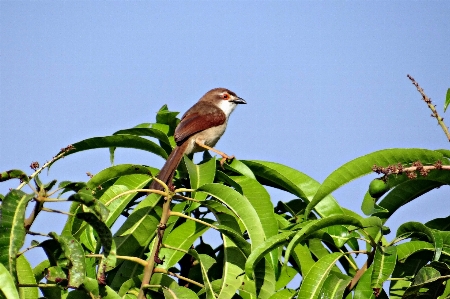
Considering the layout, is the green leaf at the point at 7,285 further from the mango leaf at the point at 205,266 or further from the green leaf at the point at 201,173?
the green leaf at the point at 201,173

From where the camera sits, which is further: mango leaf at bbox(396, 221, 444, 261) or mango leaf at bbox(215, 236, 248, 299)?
mango leaf at bbox(215, 236, 248, 299)

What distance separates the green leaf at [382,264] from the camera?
2916 millimetres

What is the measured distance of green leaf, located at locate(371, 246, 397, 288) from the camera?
2916 mm

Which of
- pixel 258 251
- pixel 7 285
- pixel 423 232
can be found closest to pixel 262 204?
pixel 258 251

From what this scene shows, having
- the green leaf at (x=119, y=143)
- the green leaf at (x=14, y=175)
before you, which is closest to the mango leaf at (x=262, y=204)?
the green leaf at (x=119, y=143)

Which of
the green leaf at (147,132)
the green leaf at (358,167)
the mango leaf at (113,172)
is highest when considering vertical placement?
the green leaf at (147,132)

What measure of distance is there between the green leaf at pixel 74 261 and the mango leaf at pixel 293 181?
5.17ft

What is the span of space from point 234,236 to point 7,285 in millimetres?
1181

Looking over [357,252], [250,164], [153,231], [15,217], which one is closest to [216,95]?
[250,164]

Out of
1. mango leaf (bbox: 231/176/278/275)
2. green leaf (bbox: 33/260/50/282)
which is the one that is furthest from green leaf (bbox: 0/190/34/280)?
mango leaf (bbox: 231/176/278/275)

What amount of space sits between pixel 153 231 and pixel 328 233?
1008mm

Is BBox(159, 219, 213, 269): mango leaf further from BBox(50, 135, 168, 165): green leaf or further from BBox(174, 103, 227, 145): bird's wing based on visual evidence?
BBox(174, 103, 227, 145): bird's wing

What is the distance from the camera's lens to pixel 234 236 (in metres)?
3.23

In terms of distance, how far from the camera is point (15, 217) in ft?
8.11
